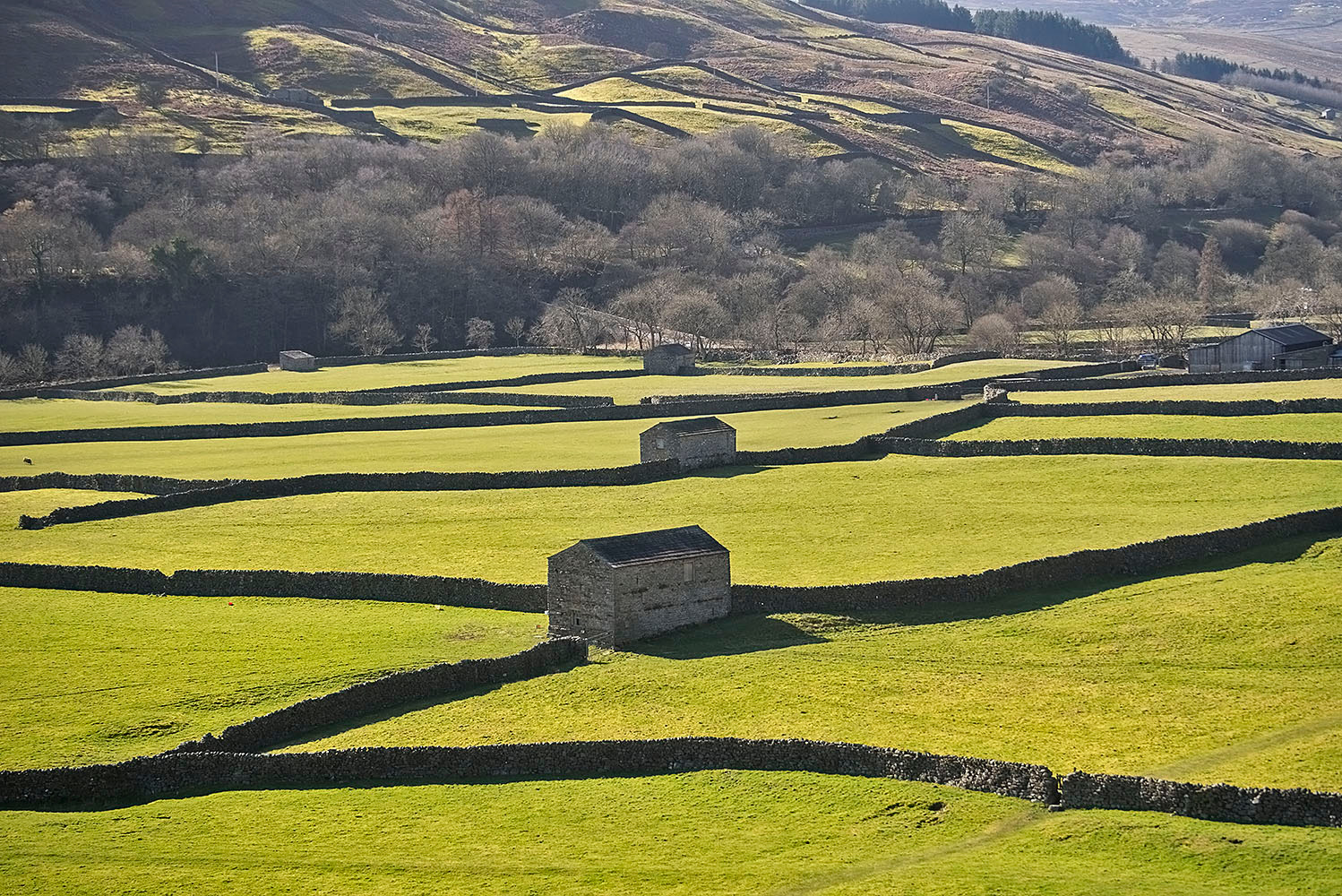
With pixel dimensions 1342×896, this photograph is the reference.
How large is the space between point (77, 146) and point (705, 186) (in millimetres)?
66347

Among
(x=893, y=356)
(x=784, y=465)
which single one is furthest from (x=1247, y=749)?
(x=893, y=356)

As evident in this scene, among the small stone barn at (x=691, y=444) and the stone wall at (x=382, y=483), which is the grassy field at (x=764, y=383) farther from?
the stone wall at (x=382, y=483)

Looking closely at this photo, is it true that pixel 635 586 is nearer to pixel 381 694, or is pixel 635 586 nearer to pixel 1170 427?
pixel 381 694

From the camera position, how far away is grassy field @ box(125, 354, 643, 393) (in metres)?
106

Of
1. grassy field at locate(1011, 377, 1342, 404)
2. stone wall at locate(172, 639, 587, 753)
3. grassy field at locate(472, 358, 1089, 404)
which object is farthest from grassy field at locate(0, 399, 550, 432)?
stone wall at locate(172, 639, 587, 753)

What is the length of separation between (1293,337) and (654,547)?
57.3m

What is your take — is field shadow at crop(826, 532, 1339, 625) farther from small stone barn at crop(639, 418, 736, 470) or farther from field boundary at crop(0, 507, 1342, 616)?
small stone barn at crop(639, 418, 736, 470)

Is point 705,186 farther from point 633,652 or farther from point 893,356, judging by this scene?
point 633,652

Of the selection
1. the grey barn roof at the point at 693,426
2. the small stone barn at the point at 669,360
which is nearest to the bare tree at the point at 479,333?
the small stone barn at the point at 669,360

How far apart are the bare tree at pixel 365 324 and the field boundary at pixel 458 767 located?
95.8 metres

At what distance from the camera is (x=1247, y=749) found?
32.8 m

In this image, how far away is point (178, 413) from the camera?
310 ft

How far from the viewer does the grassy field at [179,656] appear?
37.5 metres

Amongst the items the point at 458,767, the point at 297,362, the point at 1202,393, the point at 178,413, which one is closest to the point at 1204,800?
the point at 458,767
